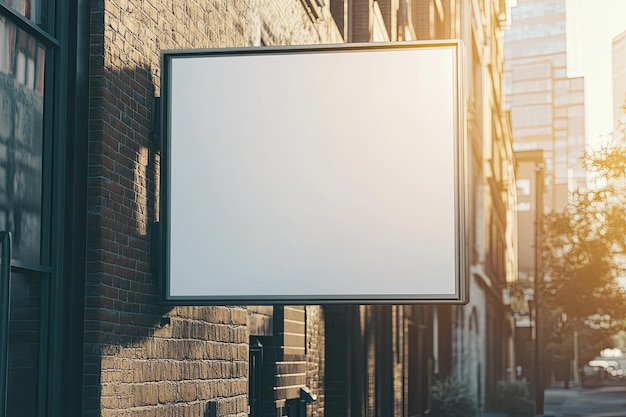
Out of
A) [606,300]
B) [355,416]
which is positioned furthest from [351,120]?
[606,300]

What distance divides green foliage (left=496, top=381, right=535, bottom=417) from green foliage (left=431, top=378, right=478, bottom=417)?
32.3 feet

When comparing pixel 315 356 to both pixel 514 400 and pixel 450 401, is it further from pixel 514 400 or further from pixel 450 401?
pixel 514 400

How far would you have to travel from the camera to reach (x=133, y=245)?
7.09m

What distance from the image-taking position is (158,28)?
7.75 m

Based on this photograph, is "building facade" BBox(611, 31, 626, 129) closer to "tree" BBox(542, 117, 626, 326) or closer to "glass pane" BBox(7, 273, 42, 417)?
"tree" BBox(542, 117, 626, 326)

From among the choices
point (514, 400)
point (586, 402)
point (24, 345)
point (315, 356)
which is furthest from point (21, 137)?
point (586, 402)

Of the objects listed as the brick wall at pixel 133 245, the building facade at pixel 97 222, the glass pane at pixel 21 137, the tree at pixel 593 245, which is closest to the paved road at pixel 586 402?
the tree at pixel 593 245

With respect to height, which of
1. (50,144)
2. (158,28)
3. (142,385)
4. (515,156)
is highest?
(515,156)

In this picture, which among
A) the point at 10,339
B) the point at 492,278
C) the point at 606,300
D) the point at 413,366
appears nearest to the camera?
the point at 10,339

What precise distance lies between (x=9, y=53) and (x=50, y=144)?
2.15ft

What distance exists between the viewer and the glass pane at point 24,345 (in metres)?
5.84

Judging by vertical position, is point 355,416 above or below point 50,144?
below

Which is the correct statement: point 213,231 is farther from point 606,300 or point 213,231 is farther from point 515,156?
point 515,156

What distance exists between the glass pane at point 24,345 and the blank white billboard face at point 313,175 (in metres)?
1.12
